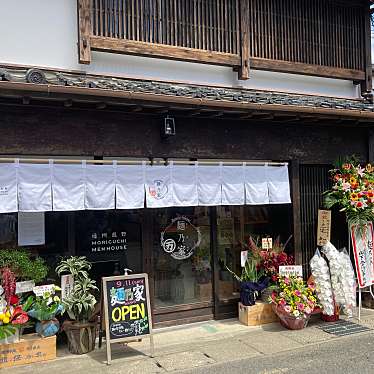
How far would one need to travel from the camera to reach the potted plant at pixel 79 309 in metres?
6.36

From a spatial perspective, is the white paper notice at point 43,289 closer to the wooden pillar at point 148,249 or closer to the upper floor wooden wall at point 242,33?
the wooden pillar at point 148,249

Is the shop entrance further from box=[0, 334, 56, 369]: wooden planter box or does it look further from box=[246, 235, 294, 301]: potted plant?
box=[0, 334, 56, 369]: wooden planter box

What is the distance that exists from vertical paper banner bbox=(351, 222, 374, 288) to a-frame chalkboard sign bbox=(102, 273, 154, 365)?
4.18m

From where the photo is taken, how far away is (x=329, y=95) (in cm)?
975

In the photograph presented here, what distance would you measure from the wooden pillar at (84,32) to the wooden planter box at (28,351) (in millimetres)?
4430

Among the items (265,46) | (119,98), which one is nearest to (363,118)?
(265,46)

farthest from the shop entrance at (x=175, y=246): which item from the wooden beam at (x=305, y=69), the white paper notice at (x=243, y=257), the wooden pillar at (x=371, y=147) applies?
the wooden beam at (x=305, y=69)

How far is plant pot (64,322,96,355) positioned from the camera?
20.8 feet

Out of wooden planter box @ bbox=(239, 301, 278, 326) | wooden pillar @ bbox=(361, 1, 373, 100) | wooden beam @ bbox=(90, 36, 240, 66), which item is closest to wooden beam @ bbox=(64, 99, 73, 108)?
wooden beam @ bbox=(90, 36, 240, 66)

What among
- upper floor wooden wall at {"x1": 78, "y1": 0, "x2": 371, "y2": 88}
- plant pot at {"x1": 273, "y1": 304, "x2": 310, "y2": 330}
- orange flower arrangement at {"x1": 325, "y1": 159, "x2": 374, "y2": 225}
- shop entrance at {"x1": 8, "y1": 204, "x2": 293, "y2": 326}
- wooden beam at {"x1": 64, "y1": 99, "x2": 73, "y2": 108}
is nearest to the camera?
wooden beam at {"x1": 64, "y1": 99, "x2": 73, "y2": 108}

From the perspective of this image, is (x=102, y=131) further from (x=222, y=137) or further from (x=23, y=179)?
(x=222, y=137)

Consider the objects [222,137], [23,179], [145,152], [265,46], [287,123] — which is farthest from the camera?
[265,46]

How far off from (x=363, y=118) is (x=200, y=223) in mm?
3686

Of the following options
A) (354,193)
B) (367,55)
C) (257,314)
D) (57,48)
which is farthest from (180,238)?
(367,55)
